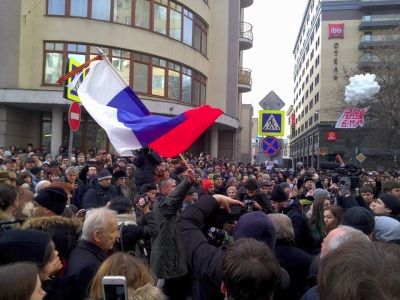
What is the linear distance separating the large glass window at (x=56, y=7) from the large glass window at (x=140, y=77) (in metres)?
4.07

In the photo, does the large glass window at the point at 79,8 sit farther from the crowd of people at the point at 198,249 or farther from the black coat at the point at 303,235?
the black coat at the point at 303,235

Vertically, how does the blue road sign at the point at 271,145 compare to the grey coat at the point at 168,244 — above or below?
above

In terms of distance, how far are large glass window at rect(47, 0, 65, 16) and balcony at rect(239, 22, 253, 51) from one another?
14845 mm

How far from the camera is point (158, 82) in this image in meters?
23.2

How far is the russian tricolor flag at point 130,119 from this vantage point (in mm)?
5750

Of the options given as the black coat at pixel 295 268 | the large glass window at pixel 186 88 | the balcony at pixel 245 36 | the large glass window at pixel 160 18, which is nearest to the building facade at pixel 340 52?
the balcony at pixel 245 36

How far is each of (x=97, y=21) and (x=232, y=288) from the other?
20.2m

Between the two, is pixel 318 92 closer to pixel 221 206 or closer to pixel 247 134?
pixel 247 134

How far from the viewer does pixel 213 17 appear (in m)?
28.8

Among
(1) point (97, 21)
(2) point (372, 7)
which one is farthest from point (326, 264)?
(2) point (372, 7)

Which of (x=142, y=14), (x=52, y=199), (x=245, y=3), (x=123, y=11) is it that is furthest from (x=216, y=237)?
(x=245, y=3)

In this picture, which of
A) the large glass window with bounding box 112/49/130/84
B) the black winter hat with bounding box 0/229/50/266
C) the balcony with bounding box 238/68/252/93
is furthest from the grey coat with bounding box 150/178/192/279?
the balcony with bounding box 238/68/252/93

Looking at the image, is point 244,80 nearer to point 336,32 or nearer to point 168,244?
point 168,244

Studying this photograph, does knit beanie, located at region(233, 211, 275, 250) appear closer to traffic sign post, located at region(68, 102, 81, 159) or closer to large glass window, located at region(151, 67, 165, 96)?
traffic sign post, located at region(68, 102, 81, 159)
